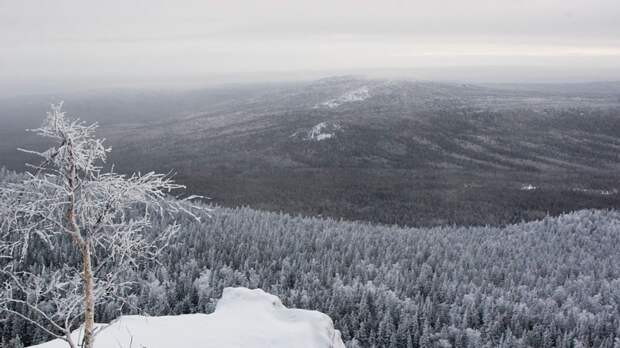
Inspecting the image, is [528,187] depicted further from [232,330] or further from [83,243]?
[83,243]

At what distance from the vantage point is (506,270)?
14438 mm

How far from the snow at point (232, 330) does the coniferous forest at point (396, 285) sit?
1154 mm

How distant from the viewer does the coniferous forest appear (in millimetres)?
9312

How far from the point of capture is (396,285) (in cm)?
1153

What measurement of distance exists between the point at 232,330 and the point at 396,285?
586cm

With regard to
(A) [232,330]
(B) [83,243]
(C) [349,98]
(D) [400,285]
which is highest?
(C) [349,98]

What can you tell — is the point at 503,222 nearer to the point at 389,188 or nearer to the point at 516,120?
the point at 389,188

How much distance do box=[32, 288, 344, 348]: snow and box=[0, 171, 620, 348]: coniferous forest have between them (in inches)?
45.4

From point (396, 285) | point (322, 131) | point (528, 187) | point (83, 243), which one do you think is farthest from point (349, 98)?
point (83, 243)

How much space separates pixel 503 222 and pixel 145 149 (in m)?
83.5

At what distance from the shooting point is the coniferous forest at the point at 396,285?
30.6 ft

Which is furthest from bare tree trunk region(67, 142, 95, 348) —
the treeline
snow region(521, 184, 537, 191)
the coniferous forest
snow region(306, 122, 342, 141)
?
snow region(306, 122, 342, 141)

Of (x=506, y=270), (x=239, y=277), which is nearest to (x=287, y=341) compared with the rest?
(x=239, y=277)

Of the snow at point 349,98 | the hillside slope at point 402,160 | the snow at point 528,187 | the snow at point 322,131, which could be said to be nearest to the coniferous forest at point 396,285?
the hillside slope at point 402,160
